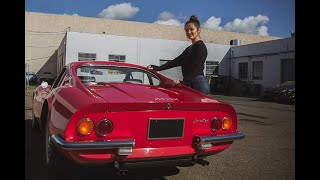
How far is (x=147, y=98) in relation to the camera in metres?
2.72

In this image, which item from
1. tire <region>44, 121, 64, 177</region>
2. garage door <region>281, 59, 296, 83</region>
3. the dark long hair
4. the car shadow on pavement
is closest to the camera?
tire <region>44, 121, 64, 177</region>

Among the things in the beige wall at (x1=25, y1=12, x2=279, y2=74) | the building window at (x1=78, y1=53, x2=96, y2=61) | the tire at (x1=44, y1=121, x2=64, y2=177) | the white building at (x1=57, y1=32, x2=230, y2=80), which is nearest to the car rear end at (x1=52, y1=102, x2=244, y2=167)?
the tire at (x1=44, y1=121, x2=64, y2=177)

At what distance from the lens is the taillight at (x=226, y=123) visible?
10.00ft

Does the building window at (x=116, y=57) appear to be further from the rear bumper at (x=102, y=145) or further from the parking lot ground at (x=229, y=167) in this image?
the rear bumper at (x=102, y=145)

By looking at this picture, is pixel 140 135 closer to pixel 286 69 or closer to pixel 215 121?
pixel 215 121

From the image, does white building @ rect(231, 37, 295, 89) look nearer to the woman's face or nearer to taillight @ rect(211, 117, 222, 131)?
the woman's face

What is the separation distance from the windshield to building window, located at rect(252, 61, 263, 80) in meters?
24.0

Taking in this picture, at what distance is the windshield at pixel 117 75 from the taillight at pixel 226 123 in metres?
1.10

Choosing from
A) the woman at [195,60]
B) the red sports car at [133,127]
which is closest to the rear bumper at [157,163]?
the red sports car at [133,127]

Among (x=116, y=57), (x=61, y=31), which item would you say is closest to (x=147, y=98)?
(x=116, y=57)

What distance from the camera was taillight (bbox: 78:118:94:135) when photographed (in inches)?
96.5
